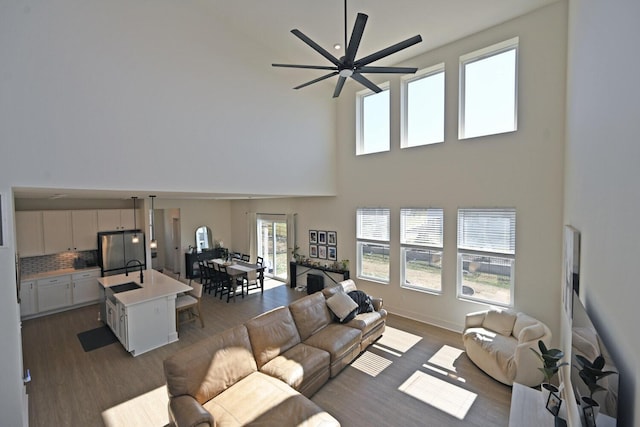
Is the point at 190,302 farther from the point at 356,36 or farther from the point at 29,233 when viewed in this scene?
the point at 356,36

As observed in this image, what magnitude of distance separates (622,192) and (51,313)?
937 cm

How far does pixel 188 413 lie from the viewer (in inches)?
96.9

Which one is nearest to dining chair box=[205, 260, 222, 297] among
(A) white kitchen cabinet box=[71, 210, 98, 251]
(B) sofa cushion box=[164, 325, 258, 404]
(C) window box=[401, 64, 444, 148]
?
(A) white kitchen cabinet box=[71, 210, 98, 251]

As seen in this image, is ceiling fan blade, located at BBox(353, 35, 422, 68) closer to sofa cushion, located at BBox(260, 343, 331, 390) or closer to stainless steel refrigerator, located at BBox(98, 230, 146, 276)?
sofa cushion, located at BBox(260, 343, 331, 390)

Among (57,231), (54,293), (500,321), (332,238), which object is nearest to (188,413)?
(500,321)

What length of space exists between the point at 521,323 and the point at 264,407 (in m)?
3.94

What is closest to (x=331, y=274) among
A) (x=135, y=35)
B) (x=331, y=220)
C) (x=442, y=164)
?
(x=331, y=220)

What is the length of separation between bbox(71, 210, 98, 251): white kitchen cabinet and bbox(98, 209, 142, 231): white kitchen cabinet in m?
0.12

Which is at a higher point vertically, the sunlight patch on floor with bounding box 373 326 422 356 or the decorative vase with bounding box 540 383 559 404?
the decorative vase with bounding box 540 383 559 404

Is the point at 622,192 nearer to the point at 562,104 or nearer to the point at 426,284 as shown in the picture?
the point at 562,104

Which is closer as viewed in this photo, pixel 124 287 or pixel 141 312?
pixel 141 312

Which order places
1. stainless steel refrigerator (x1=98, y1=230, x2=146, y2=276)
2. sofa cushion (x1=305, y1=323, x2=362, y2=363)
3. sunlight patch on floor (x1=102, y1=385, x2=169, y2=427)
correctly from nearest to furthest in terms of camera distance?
1. sunlight patch on floor (x1=102, y1=385, x2=169, y2=427)
2. sofa cushion (x1=305, y1=323, x2=362, y2=363)
3. stainless steel refrigerator (x1=98, y1=230, x2=146, y2=276)

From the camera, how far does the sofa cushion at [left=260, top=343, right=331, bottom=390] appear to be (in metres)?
3.27

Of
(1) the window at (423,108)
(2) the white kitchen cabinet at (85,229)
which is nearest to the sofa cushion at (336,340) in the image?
(1) the window at (423,108)
